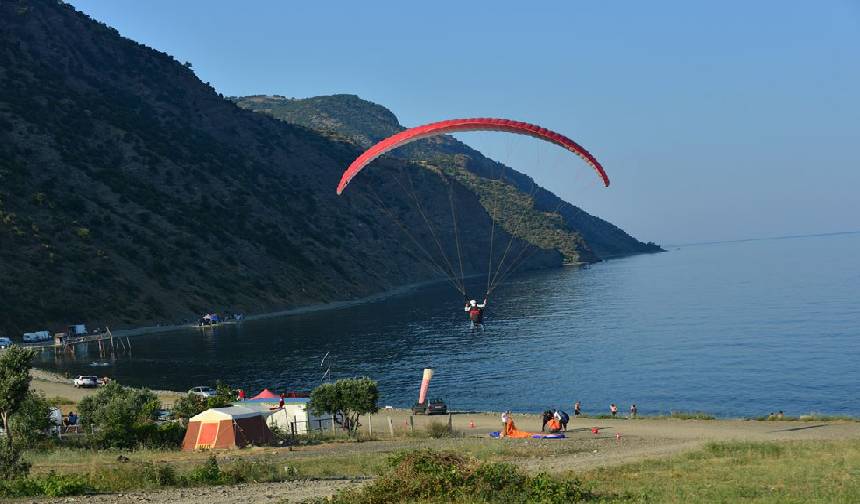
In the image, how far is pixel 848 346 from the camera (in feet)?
217

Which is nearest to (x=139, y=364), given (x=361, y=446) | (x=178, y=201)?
(x=361, y=446)

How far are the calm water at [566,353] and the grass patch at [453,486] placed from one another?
35.4 m

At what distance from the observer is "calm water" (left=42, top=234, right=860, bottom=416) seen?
53906 millimetres

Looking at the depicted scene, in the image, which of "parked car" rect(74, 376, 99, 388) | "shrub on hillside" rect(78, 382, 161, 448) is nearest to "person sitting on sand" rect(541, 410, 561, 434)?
"shrub on hillside" rect(78, 382, 161, 448)

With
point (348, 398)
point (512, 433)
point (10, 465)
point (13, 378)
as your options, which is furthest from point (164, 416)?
point (10, 465)

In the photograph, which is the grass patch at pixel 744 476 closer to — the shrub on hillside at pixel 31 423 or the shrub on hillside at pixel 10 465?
the shrub on hillside at pixel 10 465

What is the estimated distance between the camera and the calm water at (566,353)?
53.9 m

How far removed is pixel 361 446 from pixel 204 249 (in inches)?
3469

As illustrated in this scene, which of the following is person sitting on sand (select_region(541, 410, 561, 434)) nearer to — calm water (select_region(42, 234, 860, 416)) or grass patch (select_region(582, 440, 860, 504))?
grass patch (select_region(582, 440, 860, 504))

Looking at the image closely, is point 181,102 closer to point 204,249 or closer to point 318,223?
point 318,223

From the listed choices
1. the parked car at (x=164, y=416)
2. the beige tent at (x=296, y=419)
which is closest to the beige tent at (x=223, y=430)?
the parked car at (x=164, y=416)

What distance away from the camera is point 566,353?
72250mm

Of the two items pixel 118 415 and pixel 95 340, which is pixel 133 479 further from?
pixel 95 340

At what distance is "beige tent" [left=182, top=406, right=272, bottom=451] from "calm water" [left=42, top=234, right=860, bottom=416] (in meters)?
22.5
